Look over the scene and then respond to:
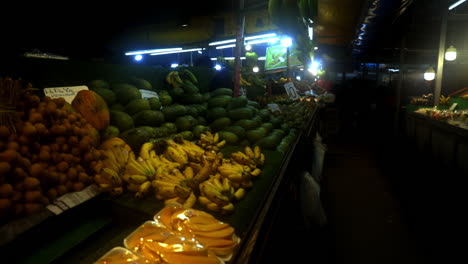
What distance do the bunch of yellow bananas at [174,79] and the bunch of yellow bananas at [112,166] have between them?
6.42ft

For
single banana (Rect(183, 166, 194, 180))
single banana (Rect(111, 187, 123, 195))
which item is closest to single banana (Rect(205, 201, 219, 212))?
single banana (Rect(183, 166, 194, 180))

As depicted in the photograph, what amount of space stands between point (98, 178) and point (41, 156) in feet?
1.17

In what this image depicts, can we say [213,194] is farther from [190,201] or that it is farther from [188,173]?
[188,173]

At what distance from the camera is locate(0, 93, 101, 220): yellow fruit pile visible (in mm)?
1355

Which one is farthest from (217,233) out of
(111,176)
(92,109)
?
(92,109)

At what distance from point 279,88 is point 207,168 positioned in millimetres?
7687

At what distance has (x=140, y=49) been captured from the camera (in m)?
13.2

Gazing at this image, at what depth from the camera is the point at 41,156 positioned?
156cm

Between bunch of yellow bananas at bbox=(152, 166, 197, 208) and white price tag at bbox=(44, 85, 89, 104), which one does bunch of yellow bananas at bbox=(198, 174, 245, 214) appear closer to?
bunch of yellow bananas at bbox=(152, 166, 197, 208)

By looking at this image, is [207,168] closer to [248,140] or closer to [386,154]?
[248,140]

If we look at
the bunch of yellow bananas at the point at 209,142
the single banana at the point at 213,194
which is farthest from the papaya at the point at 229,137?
the single banana at the point at 213,194

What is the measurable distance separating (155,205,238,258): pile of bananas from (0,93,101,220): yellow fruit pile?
0.69m

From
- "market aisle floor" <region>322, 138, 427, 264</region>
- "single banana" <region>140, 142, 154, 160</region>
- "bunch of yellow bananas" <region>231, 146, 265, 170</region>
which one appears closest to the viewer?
"single banana" <region>140, 142, 154, 160</region>

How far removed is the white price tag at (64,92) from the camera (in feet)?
7.68
